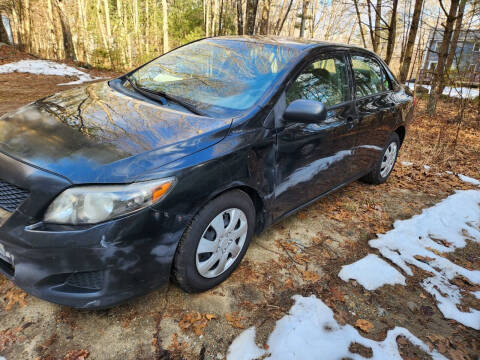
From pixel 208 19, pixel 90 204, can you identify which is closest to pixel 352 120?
pixel 90 204

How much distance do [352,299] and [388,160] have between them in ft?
8.60

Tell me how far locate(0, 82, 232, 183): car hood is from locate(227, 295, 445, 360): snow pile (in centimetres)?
121

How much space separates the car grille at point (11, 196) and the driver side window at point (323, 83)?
1845 millimetres

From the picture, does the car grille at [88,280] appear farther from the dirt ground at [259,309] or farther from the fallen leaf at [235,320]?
the fallen leaf at [235,320]

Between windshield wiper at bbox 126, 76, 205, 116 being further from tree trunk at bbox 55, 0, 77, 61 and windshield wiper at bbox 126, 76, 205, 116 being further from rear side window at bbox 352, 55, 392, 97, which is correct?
tree trunk at bbox 55, 0, 77, 61

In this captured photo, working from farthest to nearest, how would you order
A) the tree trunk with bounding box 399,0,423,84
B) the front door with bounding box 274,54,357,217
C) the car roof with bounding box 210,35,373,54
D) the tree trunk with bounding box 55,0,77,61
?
the tree trunk with bounding box 55,0,77,61, the tree trunk with bounding box 399,0,423,84, the car roof with bounding box 210,35,373,54, the front door with bounding box 274,54,357,217

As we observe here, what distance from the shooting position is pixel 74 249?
162 cm

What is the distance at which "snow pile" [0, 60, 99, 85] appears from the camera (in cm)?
1082

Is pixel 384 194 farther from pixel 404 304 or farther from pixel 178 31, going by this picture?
pixel 178 31

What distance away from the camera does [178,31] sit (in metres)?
27.5

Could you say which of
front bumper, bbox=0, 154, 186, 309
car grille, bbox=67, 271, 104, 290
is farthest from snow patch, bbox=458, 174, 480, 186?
car grille, bbox=67, 271, 104, 290

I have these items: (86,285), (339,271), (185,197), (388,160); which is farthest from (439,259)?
(86,285)

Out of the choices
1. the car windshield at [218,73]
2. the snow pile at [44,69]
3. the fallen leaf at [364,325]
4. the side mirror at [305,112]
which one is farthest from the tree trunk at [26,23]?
the fallen leaf at [364,325]

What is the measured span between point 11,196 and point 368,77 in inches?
137
